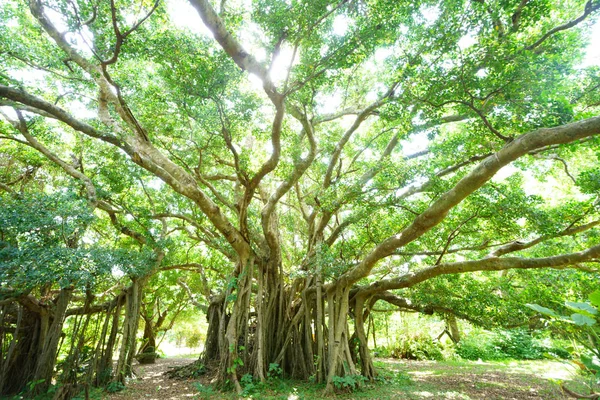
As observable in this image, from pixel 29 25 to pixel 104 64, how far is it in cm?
324

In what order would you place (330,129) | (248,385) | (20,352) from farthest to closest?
(330,129) → (20,352) → (248,385)

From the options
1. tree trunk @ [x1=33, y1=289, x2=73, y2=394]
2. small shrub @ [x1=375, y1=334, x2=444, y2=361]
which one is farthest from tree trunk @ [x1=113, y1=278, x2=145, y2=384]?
small shrub @ [x1=375, y1=334, x2=444, y2=361]

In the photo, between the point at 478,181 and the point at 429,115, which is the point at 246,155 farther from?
the point at 478,181

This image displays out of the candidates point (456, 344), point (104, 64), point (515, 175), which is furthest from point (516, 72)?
point (456, 344)

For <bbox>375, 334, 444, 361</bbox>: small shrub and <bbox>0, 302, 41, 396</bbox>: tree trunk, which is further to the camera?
<bbox>375, 334, 444, 361</bbox>: small shrub

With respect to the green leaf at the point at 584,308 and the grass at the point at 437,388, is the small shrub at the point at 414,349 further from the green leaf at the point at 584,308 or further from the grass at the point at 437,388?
the green leaf at the point at 584,308

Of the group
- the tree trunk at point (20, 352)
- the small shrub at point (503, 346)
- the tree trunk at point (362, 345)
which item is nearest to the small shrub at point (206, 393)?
the tree trunk at point (362, 345)

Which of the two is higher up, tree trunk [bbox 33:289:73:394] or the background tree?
the background tree

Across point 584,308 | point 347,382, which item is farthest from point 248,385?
point 584,308

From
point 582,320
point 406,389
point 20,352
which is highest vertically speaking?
point 582,320

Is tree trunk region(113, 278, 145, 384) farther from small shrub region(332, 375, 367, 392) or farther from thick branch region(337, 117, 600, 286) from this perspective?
thick branch region(337, 117, 600, 286)

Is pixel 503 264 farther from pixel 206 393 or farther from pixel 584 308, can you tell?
pixel 206 393

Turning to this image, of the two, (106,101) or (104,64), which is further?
(106,101)

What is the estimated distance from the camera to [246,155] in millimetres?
5453
